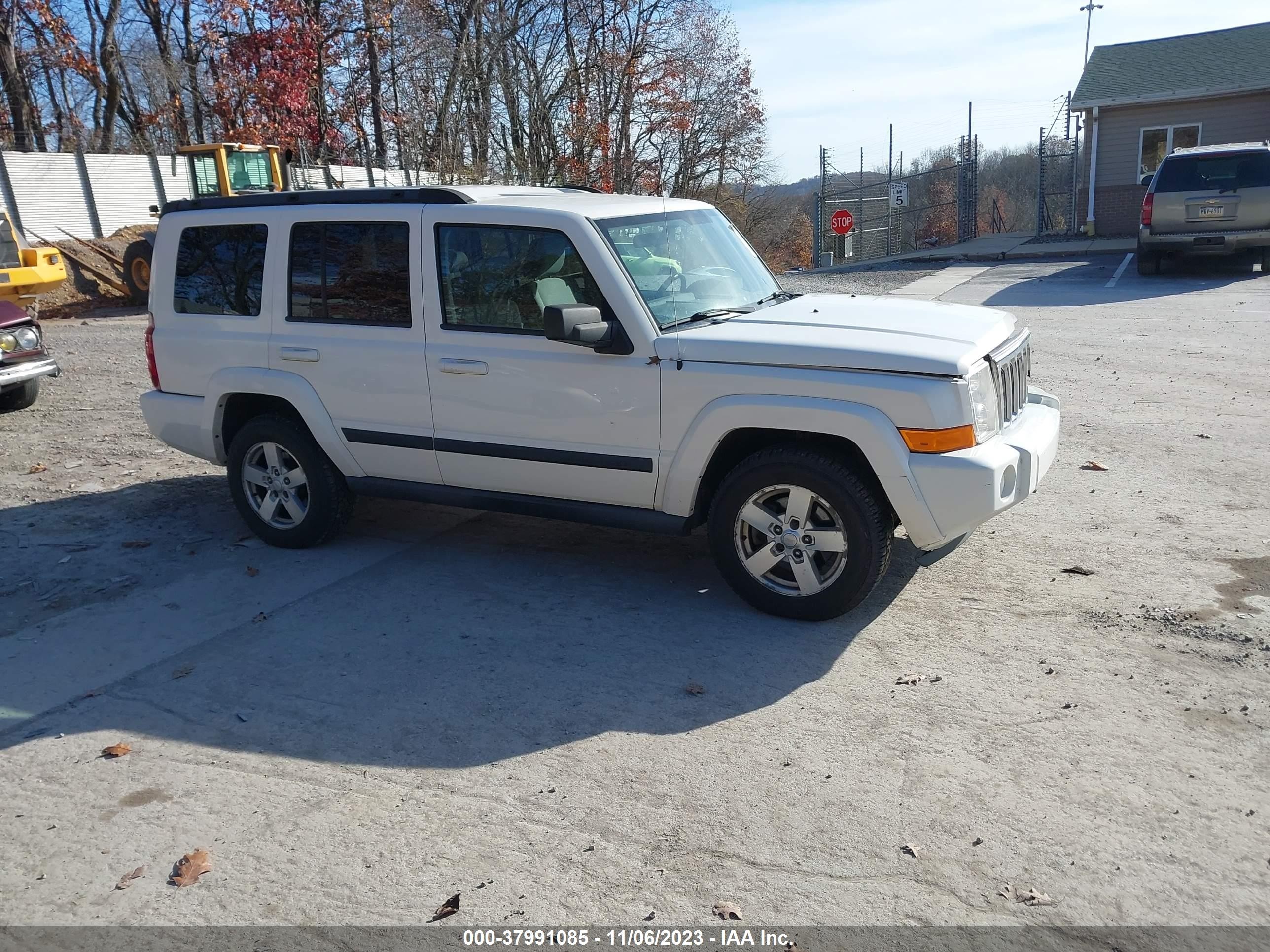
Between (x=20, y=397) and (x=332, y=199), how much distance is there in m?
6.18

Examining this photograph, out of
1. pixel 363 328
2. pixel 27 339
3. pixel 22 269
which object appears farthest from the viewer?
pixel 22 269

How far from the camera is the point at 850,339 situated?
4859mm

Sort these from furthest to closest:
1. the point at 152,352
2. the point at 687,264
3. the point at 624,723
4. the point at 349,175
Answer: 1. the point at 349,175
2. the point at 152,352
3. the point at 687,264
4. the point at 624,723

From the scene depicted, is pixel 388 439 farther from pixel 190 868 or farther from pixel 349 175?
pixel 349 175

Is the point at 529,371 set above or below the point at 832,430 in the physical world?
above

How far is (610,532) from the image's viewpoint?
654 centimetres

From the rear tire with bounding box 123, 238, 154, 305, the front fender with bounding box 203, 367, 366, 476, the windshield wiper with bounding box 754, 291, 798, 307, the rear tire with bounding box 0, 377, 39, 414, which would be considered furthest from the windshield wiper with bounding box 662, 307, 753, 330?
the rear tire with bounding box 123, 238, 154, 305

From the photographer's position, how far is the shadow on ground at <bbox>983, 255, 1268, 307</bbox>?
16484mm

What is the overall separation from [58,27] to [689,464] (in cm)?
3462

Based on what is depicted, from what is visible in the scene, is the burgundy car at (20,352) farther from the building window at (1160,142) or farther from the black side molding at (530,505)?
the building window at (1160,142)

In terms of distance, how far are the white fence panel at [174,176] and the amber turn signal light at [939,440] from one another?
2640 centimetres

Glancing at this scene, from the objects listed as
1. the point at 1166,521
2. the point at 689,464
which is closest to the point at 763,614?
the point at 689,464

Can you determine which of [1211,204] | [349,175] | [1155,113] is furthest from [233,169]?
[1155,113]

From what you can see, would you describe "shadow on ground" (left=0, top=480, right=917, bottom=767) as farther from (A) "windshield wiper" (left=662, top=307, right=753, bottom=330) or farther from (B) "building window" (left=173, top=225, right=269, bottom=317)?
(B) "building window" (left=173, top=225, right=269, bottom=317)
